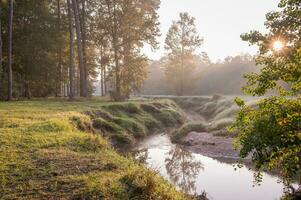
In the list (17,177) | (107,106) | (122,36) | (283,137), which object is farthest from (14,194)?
(122,36)

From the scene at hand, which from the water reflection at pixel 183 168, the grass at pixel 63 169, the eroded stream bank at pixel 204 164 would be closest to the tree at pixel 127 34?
the eroded stream bank at pixel 204 164

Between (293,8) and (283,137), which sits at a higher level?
(293,8)

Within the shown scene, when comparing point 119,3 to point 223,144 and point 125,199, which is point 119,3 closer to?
point 223,144

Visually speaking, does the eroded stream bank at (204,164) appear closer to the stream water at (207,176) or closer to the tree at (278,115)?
the stream water at (207,176)

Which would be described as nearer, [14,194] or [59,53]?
[14,194]

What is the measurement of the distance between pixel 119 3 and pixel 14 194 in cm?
3440

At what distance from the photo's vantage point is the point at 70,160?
33.4 ft

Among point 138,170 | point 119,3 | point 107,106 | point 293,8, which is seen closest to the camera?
point 293,8

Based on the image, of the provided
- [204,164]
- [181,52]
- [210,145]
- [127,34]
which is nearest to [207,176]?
[204,164]

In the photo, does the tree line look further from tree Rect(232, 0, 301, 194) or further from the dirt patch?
tree Rect(232, 0, 301, 194)

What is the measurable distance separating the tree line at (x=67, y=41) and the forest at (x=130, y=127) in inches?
4.8

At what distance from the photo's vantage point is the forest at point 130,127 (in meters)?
6.89

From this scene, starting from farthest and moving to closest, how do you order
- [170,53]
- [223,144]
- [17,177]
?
[170,53] < [223,144] < [17,177]

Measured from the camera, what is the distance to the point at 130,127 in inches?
964
